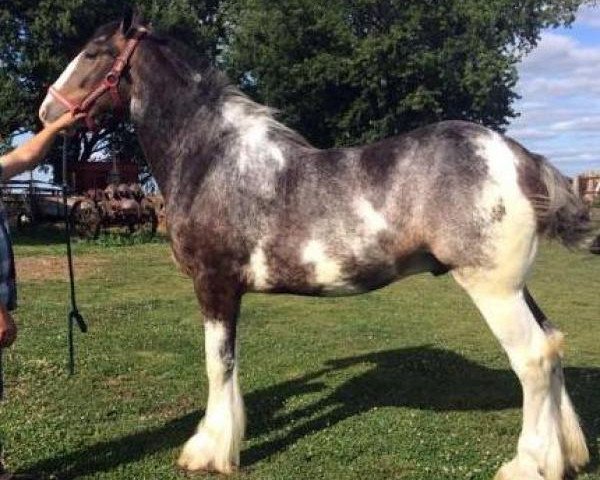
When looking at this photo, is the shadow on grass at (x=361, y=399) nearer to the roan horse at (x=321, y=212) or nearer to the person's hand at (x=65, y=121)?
the roan horse at (x=321, y=212)

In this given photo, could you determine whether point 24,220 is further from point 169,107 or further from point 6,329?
point 6,329

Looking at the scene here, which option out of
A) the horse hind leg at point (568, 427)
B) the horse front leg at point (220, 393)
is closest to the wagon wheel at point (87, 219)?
the horse front leg at point (220, 393)

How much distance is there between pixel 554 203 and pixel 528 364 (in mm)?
957

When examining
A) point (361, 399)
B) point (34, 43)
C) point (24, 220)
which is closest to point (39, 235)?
point (24, 220)

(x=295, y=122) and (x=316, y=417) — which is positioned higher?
(x=295, y=122)

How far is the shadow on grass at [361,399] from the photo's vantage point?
5.12 metres

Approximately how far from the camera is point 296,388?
684 cm

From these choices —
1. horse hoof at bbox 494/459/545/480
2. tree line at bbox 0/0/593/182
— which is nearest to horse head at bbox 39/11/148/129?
horse hoof at bbox 494/459/545/480

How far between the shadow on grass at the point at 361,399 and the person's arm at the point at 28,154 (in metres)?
2.00

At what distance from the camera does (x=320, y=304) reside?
11938 mm

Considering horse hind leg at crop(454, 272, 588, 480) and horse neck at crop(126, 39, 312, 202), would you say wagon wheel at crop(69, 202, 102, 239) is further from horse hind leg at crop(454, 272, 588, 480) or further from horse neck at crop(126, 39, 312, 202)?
horse hind leg at crop(454, 272, 588, 480)

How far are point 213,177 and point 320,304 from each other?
7402 millimetres

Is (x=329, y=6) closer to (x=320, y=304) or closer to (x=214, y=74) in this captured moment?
(x=320, y=304)

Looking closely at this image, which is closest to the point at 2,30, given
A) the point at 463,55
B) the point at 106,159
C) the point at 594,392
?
the point at 106,159
